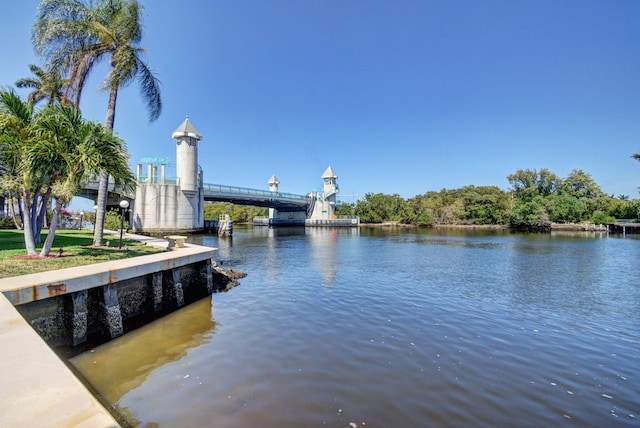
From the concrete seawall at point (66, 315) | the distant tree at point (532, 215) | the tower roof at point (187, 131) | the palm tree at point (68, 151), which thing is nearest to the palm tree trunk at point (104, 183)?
the palm tree at point (68, 151)

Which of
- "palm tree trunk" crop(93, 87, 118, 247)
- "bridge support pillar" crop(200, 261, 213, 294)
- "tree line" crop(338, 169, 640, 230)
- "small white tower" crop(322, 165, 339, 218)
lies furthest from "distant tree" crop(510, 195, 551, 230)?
"palm tree trunk" crop(93, 87, 118, 247)

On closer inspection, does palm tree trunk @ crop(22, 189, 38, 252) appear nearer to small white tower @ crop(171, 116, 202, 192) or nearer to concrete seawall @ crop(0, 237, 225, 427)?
concrete seawall @ crop(0, 237, 225, 427)

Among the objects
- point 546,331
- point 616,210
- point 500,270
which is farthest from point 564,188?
point 546,331

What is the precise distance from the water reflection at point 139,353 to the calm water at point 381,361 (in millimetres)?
38

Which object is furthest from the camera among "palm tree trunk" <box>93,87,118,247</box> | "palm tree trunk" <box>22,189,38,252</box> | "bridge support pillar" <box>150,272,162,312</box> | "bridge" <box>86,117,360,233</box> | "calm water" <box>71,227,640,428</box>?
"bridge" <box>86,117,360,233</box>

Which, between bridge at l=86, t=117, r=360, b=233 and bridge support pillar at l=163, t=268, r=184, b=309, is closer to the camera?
bridge support pillar at l=163, t=268, r=184, b=309

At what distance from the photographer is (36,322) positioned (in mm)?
7043

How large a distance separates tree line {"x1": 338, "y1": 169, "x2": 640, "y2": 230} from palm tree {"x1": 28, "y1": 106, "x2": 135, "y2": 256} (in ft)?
267

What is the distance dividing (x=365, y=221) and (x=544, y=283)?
87789 mm

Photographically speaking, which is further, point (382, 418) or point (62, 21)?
point (62, 21)

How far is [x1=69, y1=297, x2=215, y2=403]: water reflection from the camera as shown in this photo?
6353mm

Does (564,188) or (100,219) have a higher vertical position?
(564,188)

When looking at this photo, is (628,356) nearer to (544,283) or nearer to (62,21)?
(544,283)

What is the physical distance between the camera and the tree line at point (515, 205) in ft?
246
